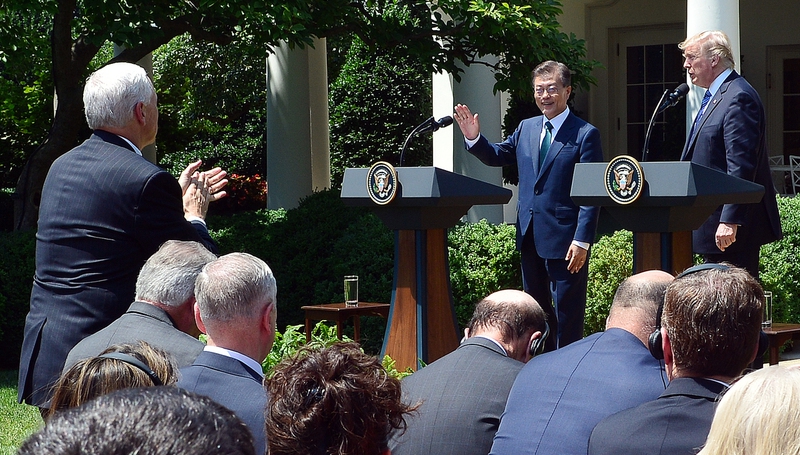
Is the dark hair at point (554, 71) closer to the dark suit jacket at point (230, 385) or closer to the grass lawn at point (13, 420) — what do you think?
the dark suit jacket at point (230, 385)

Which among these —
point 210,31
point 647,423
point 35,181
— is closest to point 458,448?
point 647,423

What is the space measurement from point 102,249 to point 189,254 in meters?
0.50

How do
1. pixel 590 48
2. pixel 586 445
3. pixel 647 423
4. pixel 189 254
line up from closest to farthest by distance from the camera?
pixel 647 423 < pixel 586 445 < pixel 189 254 < pixel 590 48

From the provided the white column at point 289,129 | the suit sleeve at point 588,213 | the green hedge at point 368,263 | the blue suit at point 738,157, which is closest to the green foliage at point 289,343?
the suit sleeve at point 588,213

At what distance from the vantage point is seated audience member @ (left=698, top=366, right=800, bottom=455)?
1.66 metres

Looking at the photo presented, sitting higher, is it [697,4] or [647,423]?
[697,4]

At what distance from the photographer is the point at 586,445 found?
2826 mm

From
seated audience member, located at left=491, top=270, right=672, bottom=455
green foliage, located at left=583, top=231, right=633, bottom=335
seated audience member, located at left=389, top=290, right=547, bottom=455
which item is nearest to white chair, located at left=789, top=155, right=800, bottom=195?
green foliage, located at left=583, top=231, right=633, bottom=335

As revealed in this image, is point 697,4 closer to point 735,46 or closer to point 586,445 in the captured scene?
point 735,46

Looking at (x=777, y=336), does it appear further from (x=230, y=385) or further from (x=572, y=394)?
(x=230, y=385)

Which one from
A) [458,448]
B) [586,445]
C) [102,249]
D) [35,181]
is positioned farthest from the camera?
[35,181]

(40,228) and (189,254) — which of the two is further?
(40,228)

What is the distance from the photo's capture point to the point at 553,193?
5.93 metres

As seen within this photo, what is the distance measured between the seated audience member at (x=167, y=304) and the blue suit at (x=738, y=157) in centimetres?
309
